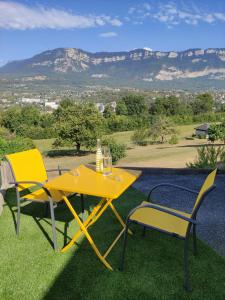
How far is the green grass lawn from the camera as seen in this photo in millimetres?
2713

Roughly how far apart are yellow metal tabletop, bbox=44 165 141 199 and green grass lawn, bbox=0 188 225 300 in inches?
30.6

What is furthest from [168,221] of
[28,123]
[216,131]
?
[28,123]

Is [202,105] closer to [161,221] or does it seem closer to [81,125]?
[81,125]

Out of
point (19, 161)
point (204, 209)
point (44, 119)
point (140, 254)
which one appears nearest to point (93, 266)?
point (140, 254)

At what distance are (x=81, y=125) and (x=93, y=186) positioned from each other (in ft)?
83.6

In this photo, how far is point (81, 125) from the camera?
28359 mm

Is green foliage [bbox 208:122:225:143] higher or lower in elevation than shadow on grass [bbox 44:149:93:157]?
higher

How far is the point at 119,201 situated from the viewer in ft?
16.6

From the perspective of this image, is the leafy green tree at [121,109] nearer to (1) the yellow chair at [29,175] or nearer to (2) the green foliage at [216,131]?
(2) the green foliage at [216,131]

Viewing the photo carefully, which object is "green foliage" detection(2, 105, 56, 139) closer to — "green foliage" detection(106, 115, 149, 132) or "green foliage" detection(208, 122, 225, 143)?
"green foliage" detection(106, 115, 149, 132)

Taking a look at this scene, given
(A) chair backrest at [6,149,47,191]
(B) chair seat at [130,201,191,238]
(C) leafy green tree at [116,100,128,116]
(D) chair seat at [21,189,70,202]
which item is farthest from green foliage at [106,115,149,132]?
(B) chair seat at [130,201,191,238]

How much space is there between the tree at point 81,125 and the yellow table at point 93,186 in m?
24.9

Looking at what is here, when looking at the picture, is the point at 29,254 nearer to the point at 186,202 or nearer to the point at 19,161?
the point at 19,161

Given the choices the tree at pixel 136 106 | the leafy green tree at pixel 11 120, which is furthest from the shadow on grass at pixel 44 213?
the tree at pixel 136 106
